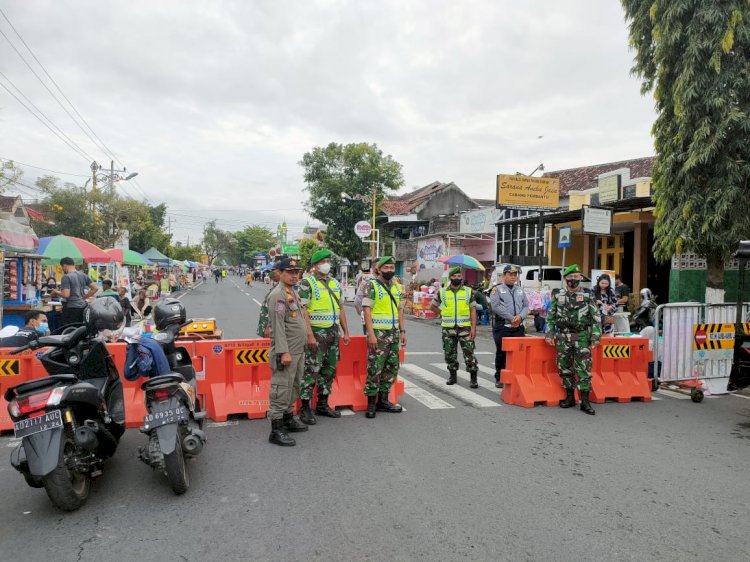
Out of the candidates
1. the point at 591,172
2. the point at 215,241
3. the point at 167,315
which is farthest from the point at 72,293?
the point at 215,241

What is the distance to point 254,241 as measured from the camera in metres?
113

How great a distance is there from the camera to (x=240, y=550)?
3.12 m

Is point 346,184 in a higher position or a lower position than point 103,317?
higher

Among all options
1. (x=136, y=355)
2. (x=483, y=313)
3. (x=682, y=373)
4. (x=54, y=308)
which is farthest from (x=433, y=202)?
(x=136, y=355)

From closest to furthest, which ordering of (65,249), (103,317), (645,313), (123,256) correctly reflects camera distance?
(103,317)
(645,313)
(65,249)
(123,256)

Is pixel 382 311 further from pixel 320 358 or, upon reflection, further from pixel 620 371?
pixel 620 371

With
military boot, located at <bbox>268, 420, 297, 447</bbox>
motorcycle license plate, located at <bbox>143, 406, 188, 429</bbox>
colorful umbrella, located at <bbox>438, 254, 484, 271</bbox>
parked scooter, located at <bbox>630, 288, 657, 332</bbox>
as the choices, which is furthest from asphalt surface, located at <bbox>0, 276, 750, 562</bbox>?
colorful umbrella, located at <bbox>438, 254, 484, 271</bbox>

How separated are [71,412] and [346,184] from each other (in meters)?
35.1

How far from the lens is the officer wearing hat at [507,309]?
7.96m

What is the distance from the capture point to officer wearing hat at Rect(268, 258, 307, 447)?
5023 millimetres

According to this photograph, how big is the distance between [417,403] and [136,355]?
3.64m

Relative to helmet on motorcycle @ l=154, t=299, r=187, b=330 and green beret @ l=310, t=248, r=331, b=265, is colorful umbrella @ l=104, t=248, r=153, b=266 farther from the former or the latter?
helmet on motorcycle @ l=154, t=299, r=187, b=330

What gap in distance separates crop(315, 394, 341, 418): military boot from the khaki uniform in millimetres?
936

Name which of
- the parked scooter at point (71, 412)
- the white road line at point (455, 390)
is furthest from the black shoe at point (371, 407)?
the parked scooter at point (71, 412)
